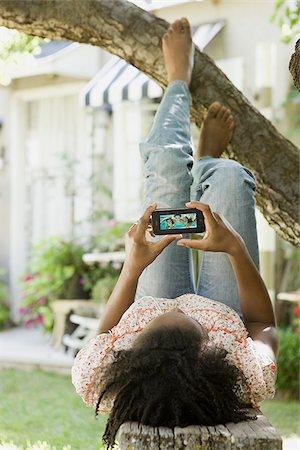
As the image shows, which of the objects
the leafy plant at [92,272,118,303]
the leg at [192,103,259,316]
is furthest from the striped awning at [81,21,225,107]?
the leg at [192,103,259,316]

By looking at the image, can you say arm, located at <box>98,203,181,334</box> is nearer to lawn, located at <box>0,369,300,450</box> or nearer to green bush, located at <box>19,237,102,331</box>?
lawn, located at <box>0,369,300,450</box>

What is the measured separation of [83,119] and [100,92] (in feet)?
5.85

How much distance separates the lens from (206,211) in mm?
2457

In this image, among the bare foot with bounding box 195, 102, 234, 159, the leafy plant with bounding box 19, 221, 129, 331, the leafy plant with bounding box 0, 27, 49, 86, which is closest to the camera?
the bare foot with bounding box 195, 102, 234, 159

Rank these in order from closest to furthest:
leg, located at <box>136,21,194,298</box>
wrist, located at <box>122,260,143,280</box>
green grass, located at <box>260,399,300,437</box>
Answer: wrist, located at <box>122,260,143,280</box> → leg, located at <box>136,21,194,298</box> → green grass, located at <box>260,399,300,437</box>

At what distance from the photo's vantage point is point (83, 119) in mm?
9594

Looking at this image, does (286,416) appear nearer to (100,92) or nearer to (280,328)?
(280,328)

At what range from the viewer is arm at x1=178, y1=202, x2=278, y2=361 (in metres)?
A: 2.50

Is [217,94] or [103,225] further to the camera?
[103,225]

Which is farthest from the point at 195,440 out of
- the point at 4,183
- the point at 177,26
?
the point at 4,183

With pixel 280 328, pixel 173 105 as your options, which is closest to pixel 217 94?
pixel 173 105

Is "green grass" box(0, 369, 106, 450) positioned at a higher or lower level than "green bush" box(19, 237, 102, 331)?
lower

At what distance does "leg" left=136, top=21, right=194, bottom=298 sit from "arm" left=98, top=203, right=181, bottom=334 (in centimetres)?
36

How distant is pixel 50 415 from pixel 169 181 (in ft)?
9.63
